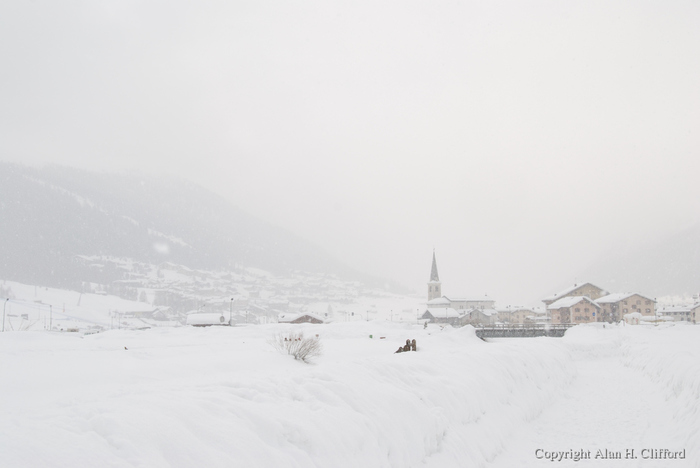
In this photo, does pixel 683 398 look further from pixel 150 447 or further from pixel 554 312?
pixel 554 312

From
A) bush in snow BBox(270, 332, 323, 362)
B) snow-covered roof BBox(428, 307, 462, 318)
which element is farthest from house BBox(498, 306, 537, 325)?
bush in snow BBox(270, 332, 323, 362)

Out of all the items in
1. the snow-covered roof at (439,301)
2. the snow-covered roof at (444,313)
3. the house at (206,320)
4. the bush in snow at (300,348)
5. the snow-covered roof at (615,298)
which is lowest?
the house at (206,320)

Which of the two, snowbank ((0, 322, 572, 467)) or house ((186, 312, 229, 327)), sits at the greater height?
snowbank ((0, 322, 572, 467))

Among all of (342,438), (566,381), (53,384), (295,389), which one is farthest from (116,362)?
(566,381)

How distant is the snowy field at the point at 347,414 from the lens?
5168mm

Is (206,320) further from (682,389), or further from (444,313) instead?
(682,389)

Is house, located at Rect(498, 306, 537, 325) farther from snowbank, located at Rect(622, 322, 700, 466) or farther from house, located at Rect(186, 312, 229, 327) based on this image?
snowbank, located at Rect(622, 322, 700, 466)

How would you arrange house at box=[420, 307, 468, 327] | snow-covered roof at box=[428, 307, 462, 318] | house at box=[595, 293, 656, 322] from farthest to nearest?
snow-covered roof at box=[428, 307, 462, 318] < house at box=[420, 307, 468, 327] < house at box=[595, 293, 656, 322]

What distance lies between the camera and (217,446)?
553 centimetres

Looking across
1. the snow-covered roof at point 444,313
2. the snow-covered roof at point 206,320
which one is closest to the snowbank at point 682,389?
the snow-covered roof at point 206,320

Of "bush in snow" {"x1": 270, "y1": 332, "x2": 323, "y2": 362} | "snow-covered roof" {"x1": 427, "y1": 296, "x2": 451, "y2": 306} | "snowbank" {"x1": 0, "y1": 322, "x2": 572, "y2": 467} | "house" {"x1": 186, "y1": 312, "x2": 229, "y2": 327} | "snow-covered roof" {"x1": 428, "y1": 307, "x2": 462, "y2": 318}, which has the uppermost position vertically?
"snow-covered roof" {"x1": 427, "y1": 296, "x2": 451, "y2": 306}

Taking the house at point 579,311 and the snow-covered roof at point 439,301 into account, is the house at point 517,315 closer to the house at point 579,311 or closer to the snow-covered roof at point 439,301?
the snow-covered roof at point 439,301

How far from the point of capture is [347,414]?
7453mm

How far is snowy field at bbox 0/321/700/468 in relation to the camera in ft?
17.0
